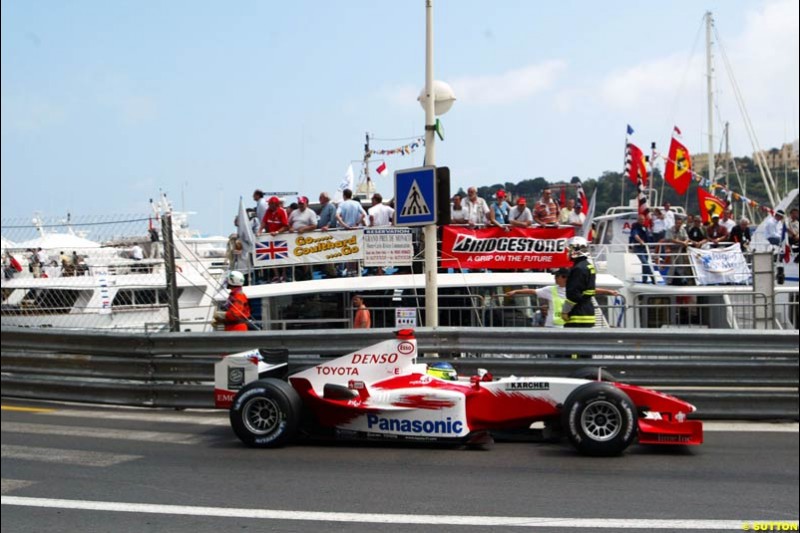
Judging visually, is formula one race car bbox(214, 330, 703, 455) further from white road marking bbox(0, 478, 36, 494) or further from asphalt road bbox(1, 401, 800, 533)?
white road marking bbox(0, 478, 36, 494)

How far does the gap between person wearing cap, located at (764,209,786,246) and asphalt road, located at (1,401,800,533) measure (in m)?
8.38

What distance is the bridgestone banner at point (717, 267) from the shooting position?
14.3 metres

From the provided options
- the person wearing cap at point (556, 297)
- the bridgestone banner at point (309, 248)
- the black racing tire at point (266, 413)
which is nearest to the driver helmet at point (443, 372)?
the black racing tire at point (266, 413)

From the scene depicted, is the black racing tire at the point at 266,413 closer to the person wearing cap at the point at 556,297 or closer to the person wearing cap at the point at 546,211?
the person wearing cap at the point at 556,297

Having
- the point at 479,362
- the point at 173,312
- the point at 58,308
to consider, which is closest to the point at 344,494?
the point at 479,362

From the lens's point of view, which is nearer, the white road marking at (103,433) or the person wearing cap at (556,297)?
the white road marking at (103,433)

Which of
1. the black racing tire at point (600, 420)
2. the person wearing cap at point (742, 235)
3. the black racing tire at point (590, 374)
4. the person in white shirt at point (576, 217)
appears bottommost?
the black racing tire at point (600, 420)

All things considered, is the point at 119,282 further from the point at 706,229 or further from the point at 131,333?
the point at 706,229

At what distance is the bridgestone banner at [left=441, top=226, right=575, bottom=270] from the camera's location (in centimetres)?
1198

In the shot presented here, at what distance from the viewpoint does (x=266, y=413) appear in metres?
7.55

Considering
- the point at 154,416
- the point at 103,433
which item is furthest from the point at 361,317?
the point at 103,433

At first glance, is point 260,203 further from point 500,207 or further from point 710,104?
point 710,104

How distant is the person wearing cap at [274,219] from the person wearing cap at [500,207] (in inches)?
126

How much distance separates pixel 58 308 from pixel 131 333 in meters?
1.50
